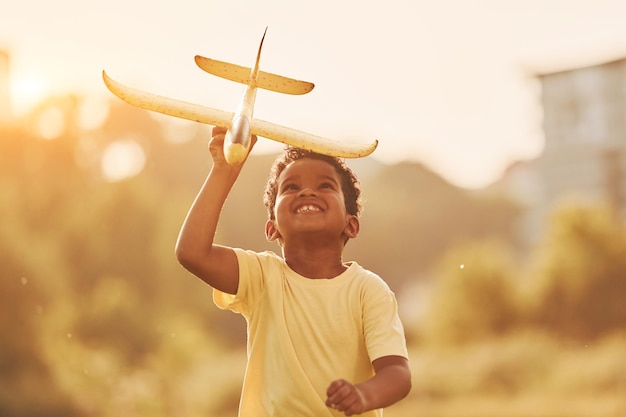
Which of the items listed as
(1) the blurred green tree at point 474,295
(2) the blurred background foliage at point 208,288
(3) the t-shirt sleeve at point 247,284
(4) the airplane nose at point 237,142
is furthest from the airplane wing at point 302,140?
(1) the blurred green tree at point 474,295

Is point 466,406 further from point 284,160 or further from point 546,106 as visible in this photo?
Answer: point 284,160

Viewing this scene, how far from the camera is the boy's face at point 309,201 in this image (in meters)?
1.49

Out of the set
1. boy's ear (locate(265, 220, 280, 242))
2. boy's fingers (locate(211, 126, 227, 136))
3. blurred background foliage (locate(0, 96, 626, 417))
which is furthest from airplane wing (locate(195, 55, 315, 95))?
blurred background foliage (locate(0, 96, 626, 417))

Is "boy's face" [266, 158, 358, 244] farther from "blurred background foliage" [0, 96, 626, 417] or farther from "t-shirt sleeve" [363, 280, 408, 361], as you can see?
"blurred background foliage" [0, 96, 626, 417]

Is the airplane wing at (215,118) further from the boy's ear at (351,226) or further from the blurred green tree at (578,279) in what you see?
the blurred green tree at (578,279)

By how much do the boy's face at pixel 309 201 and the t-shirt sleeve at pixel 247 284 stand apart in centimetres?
8

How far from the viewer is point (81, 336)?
7996 mm

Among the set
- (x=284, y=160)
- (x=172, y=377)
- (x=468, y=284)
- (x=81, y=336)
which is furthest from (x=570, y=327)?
(x=284, y=160)

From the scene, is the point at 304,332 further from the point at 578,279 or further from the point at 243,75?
the point at 578,279

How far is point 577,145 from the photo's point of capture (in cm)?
874

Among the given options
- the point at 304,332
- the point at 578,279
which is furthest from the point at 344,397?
the point at 578,279

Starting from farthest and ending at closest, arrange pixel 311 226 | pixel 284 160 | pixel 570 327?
1. pixel 570 327
2. pixel 284 160
3. pixel 311 226

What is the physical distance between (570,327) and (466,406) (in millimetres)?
1271

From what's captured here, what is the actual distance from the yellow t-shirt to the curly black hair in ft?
0.59
